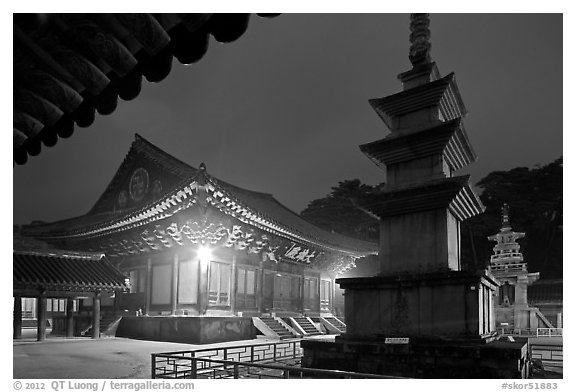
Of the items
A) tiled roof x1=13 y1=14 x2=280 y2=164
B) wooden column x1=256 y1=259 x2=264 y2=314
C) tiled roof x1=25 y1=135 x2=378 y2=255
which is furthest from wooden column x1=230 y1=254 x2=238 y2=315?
tiled roof x1=13 y1=14 x2=280 y2=164

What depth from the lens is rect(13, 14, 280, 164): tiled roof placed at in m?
3.16

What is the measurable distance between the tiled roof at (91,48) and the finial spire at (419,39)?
6.98m

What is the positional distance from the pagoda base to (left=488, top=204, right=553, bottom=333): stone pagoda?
16338 mm

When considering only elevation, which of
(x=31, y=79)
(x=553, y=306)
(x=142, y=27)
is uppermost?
(x=142, y=27)

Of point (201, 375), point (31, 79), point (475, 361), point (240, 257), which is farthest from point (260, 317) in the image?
point (31, 79)

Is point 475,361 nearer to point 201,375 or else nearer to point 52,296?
point 201,375

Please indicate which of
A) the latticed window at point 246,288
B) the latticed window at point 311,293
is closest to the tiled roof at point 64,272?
the latticed window at point 246,288

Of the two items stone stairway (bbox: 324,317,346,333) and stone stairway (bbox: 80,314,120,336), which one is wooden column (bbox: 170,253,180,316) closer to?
stone stairway (bbox: 80,314,120,336)

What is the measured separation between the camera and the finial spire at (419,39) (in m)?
9.68

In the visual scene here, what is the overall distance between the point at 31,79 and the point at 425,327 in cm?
668

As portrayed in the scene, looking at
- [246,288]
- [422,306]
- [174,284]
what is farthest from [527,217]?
[422,306]

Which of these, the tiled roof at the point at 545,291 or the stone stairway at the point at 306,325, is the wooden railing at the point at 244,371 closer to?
the stone stairway at the point at 306,325

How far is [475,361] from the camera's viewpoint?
23.8ft

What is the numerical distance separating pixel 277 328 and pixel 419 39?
1088 centimetres
